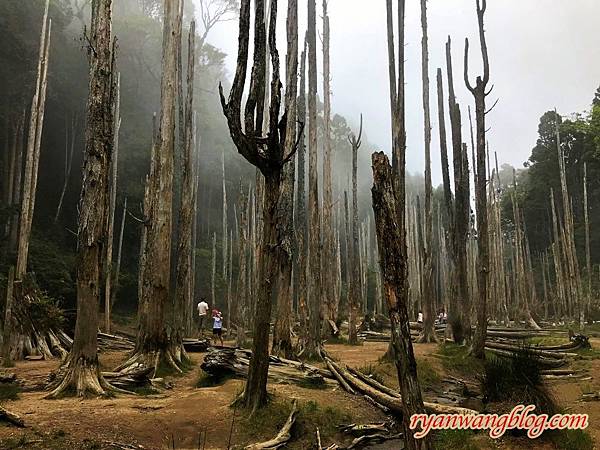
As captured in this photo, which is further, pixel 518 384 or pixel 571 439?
pixel 518 384

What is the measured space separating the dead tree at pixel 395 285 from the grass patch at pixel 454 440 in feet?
5.35

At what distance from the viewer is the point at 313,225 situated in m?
12.0

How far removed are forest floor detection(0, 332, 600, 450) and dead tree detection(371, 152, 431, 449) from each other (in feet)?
5.60

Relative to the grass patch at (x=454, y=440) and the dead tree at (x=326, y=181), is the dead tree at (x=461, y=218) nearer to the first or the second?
the dead tree at (x=326, y=181)

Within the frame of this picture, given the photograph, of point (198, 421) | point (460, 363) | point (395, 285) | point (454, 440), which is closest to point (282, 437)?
point (198, 421)

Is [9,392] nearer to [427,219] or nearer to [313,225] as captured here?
[313,225]

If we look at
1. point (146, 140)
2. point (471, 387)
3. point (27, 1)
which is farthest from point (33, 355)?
point (146, 140)

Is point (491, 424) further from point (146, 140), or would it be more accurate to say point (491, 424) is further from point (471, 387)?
point (146, 140)

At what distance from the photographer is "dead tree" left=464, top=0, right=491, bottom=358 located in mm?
10992

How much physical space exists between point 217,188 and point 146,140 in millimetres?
7711

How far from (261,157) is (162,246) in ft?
13.8

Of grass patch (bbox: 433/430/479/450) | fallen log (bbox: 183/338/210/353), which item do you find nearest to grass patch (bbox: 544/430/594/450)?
grass patch (bbox: 433/430/479/450)

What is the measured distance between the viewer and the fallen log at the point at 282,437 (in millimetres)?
5113

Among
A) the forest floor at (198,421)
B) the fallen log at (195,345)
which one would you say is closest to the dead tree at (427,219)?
the fallen log at (195,345)
